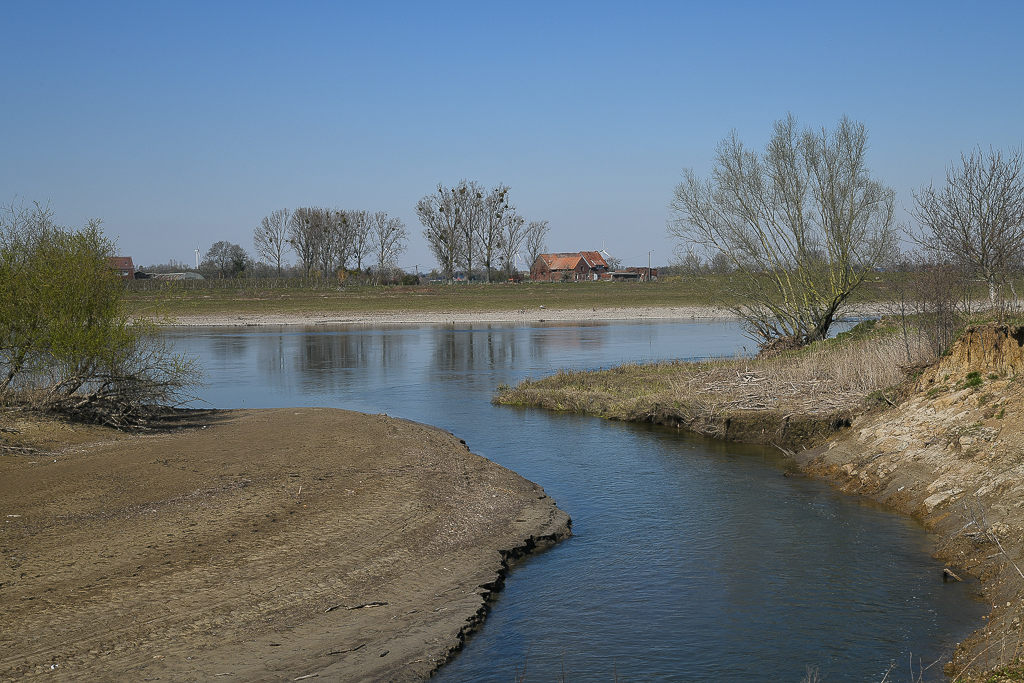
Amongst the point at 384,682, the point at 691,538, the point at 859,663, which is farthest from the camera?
the point at 691,538

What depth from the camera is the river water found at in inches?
306

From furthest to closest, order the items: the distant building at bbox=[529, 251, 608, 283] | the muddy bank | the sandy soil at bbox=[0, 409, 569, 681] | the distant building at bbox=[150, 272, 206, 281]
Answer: the distant building at bbox=[529, 251, 608, 283] < the distant building at bbox=[150, 272, 206, 281] < the muddy bank < the sandy soil at bbox=[0, 409, 569, 681]

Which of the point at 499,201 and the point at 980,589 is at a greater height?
the point at 499,201

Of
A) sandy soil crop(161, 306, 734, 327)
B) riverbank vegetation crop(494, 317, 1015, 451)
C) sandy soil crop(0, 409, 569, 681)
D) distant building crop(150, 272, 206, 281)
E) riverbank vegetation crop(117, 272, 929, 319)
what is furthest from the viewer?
distant building crop(150, 272, 206, 281)

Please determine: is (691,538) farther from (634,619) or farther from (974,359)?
(974,359)

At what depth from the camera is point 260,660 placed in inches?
272

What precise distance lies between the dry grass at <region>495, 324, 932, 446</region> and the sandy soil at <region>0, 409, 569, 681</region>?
293 inches

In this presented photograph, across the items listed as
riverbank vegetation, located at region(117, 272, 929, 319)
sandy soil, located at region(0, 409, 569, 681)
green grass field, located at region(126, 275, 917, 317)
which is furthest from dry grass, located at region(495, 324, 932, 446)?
green grass field, located at region(126, 275, 917, 317)

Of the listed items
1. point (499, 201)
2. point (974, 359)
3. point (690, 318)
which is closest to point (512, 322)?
point (690, 318)

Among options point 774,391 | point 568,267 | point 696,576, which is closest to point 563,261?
point 568,267

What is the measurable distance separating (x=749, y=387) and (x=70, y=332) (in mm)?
15175

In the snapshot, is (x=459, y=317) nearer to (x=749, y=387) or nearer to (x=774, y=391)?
(x=749, y=387)

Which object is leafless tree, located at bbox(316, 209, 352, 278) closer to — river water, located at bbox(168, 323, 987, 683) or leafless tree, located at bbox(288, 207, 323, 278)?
leafless tree, located at bbox(288, 207, 323, 278)

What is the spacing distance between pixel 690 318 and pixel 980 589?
55.1 metres
